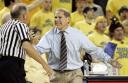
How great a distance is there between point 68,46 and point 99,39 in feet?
6.91

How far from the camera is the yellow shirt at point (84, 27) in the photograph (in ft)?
Answer: 33.6

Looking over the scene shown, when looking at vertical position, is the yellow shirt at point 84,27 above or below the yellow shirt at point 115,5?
below

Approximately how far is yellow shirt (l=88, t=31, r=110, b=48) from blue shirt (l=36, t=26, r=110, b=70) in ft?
6.26

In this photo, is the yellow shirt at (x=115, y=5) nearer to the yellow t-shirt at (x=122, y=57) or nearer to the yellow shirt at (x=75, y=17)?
the yellow shirt at (x=75, y=17)

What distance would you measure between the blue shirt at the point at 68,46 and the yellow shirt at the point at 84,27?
2381 mm

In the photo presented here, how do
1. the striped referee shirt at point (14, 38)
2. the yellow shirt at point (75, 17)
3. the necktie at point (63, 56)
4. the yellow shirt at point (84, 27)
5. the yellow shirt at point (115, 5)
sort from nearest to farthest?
the striped referee shirt at point (14, 38)
the necktie at point (63, 56)
the yellow shirt at point (84, 27)
the yellow shirt at point (75, 17)
the yellow shirt at point (115, 5)

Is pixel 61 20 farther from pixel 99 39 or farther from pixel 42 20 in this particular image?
pixel 42 20

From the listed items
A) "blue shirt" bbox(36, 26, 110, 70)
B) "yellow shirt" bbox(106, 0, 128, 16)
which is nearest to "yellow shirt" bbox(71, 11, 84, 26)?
"yellow shirt" bbox(106, 0, 128, 16)

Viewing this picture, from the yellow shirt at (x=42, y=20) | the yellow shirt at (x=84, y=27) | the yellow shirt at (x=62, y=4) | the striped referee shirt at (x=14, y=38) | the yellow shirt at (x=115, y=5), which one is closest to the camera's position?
the striped referee shirt at (x=14, y=38)

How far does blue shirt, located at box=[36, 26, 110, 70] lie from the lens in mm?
7742

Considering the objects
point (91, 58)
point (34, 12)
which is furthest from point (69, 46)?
point (34, 12)

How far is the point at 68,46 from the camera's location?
7840 millimetres

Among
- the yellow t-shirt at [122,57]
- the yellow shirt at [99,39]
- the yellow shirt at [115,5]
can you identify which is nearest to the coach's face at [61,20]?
the yellow t-shirt at [122,57]

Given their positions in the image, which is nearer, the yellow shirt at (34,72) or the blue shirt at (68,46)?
the blue shirt at (68,46)
